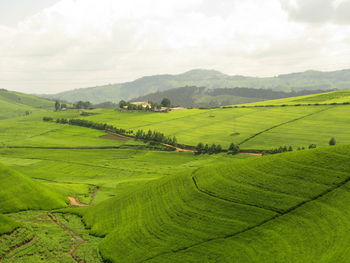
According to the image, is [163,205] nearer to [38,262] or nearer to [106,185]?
[38,262]

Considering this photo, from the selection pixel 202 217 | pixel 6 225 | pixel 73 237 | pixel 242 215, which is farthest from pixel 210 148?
pixel 6 225

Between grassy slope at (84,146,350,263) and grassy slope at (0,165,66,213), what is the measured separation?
13.9 m

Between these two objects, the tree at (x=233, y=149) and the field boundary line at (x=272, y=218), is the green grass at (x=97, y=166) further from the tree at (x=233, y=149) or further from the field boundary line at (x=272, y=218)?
the field boundary line at (x=272, y=218)

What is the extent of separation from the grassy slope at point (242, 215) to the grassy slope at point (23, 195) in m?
13.9

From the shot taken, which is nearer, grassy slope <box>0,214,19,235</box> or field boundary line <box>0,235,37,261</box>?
field boundary line <box>0,235,37,261</box>

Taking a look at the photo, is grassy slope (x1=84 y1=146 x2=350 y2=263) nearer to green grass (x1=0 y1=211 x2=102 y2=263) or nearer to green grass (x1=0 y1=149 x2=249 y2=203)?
green grass (x1=0 y1=211 x2=102 y2=263)

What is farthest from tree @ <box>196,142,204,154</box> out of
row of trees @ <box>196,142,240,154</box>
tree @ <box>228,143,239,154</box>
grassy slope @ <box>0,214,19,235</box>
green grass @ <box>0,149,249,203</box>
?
grassy slope @ <box>0,214,19,235</box>

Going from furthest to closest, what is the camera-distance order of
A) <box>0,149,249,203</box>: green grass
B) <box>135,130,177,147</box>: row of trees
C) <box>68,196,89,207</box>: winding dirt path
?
<box>135,130,177,147</box>: row of trees → <box>0,149,249,203</box>: green grass → <box>68,196,89,207</box>: winding dirt path

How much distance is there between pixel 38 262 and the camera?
4953cm

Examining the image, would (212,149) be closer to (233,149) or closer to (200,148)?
(200,148)

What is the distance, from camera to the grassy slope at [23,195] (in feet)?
245

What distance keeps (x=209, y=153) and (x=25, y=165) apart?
89.0m

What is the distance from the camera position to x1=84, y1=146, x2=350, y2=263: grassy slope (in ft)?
157

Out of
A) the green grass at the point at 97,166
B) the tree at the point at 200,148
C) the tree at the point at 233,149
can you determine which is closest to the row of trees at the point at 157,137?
the green grass at the point at 97,166
